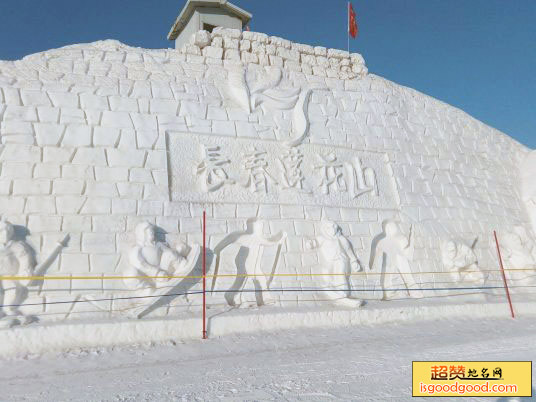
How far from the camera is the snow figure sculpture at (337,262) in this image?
5.58 m

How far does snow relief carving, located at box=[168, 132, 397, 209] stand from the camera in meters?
5.86

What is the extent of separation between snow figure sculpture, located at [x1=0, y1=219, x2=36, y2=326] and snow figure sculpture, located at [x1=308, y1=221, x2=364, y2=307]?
3.22m

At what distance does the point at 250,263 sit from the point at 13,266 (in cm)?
254

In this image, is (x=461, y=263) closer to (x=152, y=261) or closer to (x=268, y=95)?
(x=268, y=95)

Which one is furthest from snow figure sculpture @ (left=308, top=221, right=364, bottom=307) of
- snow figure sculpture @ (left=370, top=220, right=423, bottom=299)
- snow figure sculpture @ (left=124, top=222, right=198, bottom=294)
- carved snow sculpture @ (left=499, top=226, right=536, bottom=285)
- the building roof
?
the building roof

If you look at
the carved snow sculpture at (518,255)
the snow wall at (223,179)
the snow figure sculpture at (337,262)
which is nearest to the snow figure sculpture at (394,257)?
the snow wall at (223,179)

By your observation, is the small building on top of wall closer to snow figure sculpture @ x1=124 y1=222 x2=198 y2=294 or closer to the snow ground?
snow figure sculpture @ x1=124 y1=222 x2=198 y2=294

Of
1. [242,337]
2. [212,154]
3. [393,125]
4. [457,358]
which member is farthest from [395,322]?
[393,125]

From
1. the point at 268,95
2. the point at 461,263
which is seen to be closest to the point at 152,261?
the point at 268,95

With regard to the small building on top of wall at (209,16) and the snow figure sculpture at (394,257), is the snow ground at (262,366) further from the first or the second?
the small building on top of wall at (209,16)

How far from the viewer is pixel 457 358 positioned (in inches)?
152

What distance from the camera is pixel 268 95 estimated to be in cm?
688

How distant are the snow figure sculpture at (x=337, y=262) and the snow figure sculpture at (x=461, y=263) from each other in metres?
1.55

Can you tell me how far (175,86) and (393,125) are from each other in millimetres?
3748
